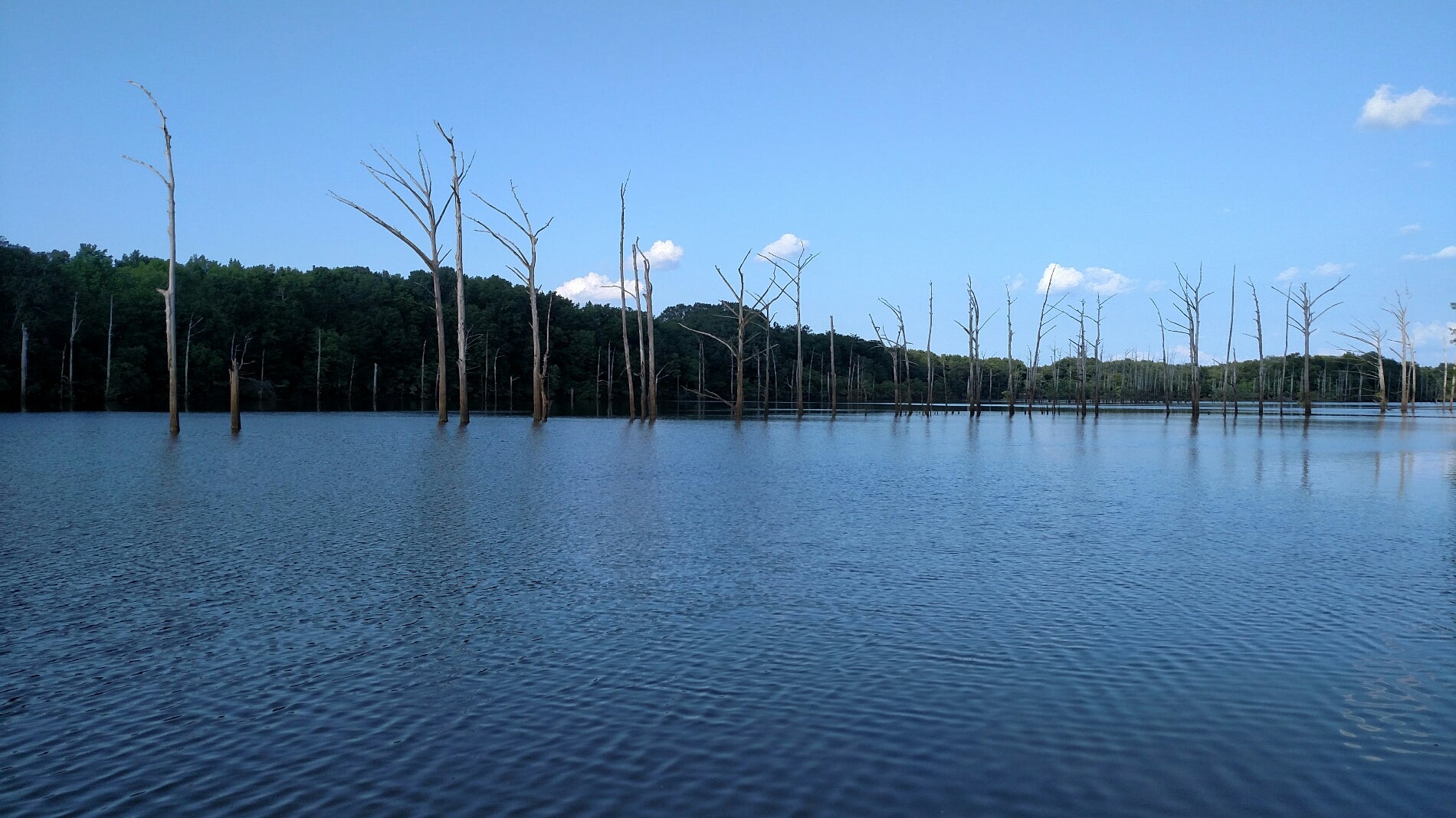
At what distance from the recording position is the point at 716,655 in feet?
21.5

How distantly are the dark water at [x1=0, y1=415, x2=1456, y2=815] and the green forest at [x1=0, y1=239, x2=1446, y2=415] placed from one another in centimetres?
3849

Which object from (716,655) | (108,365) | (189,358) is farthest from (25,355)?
(716,655)

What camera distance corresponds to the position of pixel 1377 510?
49.1 feet

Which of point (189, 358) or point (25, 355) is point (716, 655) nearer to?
point (25, 355)

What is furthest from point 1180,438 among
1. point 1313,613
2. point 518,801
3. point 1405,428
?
point 518,801

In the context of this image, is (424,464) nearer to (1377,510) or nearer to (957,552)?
(957,552)

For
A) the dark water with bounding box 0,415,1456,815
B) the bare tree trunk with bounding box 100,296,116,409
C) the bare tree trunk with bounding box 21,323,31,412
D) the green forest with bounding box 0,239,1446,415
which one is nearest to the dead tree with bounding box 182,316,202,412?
the green forest with bounding box 0,239,1446,415

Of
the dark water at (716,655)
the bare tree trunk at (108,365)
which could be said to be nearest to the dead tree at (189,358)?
the bare tree trunk at (108,365)

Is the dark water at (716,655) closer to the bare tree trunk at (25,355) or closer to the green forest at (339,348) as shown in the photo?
the green forest at (339,348)

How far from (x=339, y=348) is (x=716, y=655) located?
308 feet

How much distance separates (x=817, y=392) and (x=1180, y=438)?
3652 inches

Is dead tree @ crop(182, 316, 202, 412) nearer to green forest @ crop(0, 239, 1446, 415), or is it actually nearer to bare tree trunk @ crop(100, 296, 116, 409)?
green forest @ crop(0, 239, 1446, 415)

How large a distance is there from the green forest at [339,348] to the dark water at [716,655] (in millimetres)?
38492

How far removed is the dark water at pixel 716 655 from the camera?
4469 millimetres
